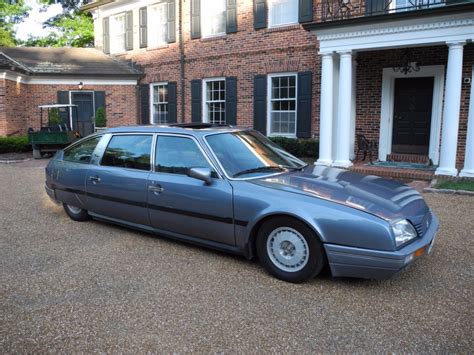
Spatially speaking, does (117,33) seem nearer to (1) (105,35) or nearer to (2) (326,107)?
(1) (105,35)

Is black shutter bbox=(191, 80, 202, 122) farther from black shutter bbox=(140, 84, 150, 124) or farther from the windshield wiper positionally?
the windshield wiper

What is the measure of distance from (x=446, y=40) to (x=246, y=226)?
7.63 m

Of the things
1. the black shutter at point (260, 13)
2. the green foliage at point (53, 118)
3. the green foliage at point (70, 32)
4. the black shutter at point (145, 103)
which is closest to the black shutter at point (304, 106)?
the black shutter at point (260, 13)

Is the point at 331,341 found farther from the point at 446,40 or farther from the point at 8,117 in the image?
the point at 8,117

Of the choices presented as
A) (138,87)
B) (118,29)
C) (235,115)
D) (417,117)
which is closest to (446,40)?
(417,117)

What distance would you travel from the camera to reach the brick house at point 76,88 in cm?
1727

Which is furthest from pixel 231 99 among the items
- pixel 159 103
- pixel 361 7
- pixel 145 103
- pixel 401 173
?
pixel 401 173

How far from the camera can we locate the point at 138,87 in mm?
18062

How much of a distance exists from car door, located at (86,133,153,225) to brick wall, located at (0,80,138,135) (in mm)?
12742

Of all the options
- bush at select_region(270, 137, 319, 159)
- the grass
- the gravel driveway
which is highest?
bush at select_region(270, 137, 319, 159)

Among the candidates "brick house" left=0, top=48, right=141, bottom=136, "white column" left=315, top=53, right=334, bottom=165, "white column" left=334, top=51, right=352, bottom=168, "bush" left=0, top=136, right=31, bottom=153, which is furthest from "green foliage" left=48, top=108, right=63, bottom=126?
"white column" left=334, top=51, right=352, bottom=168

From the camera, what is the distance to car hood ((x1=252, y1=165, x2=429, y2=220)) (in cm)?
389

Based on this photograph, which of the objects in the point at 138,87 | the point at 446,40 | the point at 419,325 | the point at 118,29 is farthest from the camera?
the point at 118,29

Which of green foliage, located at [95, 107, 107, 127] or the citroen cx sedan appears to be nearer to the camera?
the citroen cx sedan
